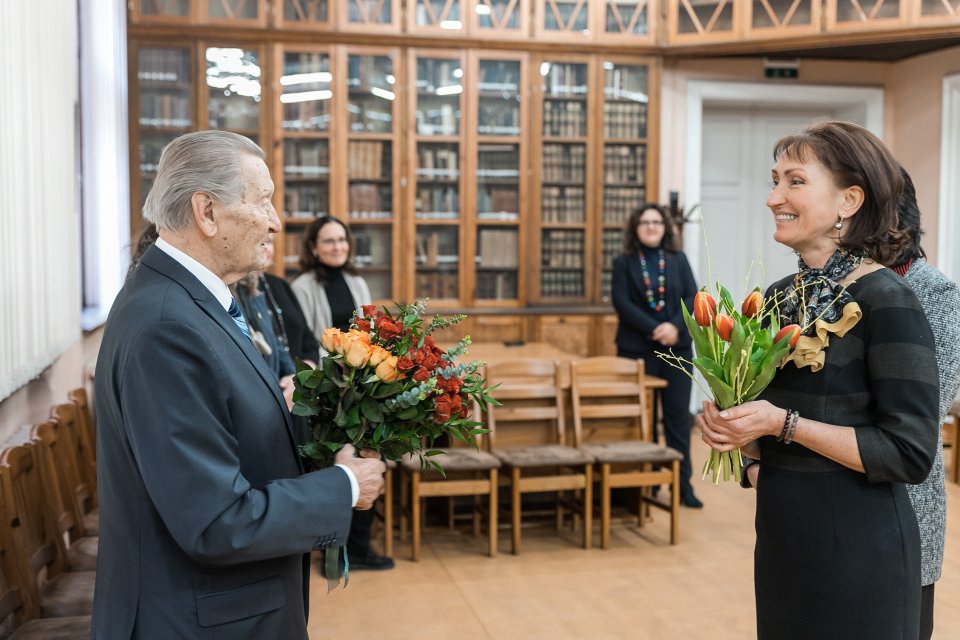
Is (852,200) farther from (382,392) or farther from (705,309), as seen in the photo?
(382,392)

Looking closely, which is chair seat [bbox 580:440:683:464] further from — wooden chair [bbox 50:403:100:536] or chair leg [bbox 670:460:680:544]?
wooden chair [bbox 50:403:100:536]

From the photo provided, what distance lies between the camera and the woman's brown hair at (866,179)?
6.49 ft

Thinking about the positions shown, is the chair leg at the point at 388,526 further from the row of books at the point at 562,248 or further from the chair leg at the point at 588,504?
the row of books at the point at 562,248

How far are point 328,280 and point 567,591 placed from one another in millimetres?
2034

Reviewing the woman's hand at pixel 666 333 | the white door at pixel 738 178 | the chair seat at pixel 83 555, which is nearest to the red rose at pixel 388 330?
the chair seat at pixel 83 555

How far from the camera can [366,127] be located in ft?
27.0

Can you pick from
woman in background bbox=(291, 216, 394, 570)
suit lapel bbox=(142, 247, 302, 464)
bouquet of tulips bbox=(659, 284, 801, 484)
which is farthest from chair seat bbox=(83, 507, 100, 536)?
bouquet of tulips bbox=(659, 284, 801, 484)

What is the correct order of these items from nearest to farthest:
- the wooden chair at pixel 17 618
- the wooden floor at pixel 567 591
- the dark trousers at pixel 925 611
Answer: the dark trousers at pixel 925 611, the wooden chair at pixel 17 618, the wooden floor at pixel 567 591

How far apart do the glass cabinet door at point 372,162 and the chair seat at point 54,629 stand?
5.59 metres

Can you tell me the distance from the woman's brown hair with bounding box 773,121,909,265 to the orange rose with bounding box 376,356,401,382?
96 centimetres

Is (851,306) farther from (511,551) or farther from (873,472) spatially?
(511,551)

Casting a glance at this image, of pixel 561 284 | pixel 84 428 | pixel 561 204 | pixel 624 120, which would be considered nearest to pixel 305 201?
pixel 561 204

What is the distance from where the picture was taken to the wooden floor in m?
4.07

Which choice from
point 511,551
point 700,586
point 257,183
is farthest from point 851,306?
point 511,551
